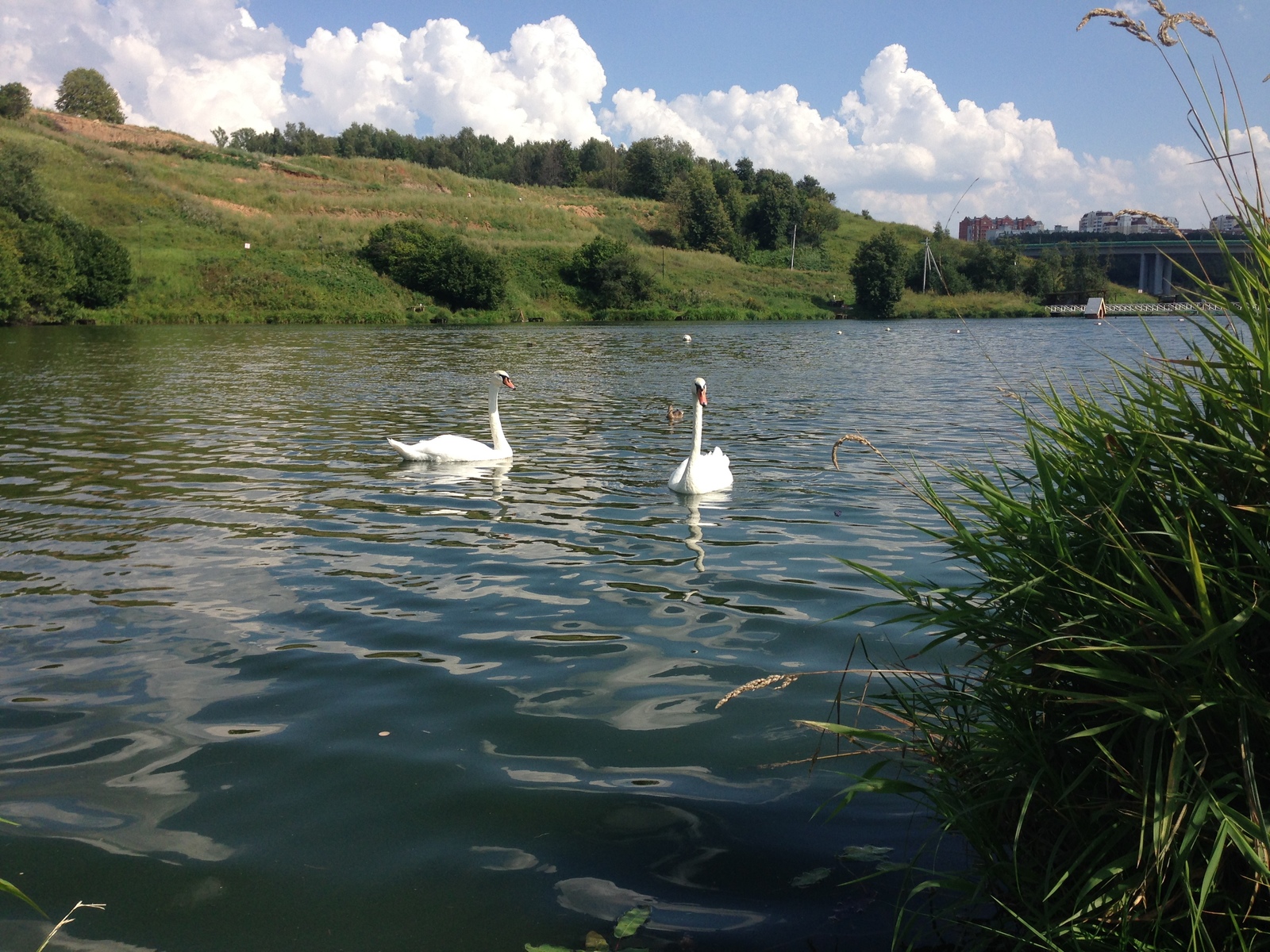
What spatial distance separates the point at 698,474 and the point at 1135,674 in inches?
308

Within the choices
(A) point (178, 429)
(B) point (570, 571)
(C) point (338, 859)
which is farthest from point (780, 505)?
(A) point (178, 429)

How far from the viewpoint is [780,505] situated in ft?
31.4

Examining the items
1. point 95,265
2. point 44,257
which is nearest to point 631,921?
point 44,257

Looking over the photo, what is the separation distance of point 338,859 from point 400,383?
65.9 ft

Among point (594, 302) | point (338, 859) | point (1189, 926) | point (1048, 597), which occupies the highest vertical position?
point (594, 302)

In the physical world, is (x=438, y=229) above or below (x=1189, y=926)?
above

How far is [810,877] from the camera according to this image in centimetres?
324

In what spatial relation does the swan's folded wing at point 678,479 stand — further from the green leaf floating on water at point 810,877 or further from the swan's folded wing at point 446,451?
the green leaf floating on water at point 810,877

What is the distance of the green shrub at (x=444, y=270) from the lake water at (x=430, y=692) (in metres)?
50.2

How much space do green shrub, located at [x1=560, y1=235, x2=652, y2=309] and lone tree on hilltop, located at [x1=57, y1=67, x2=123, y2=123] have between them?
61956 mm

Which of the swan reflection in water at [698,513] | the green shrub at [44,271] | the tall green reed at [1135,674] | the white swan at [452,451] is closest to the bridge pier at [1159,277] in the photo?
the tall green reed at [1135,674]

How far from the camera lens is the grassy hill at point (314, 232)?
54.4 metres

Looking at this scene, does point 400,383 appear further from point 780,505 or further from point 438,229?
point 438,229

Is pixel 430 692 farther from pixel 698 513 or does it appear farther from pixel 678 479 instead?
pixel 678 479
